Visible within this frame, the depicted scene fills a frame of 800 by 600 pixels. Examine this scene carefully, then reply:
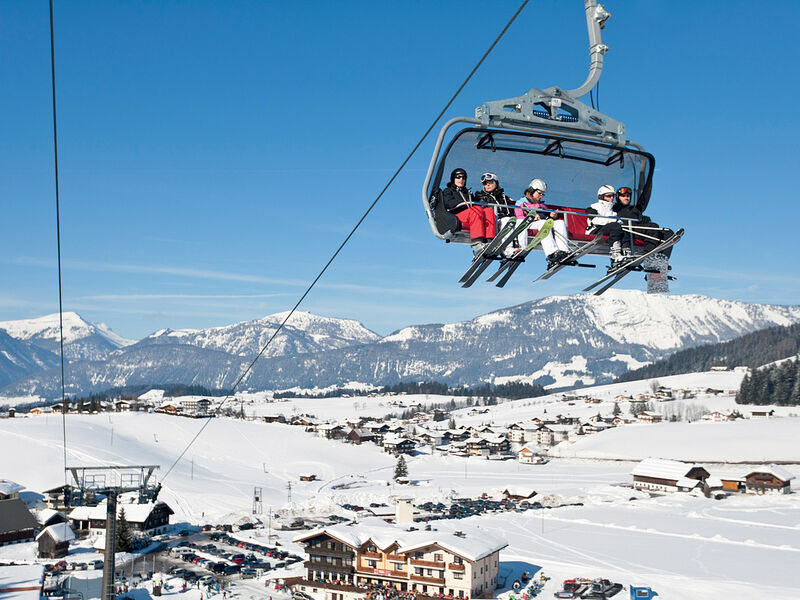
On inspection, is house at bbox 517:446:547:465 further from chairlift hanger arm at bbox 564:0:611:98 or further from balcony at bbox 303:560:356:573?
chairlift hanger arm at bbox 564:0:611:98

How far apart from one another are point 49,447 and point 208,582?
6024 centimetres

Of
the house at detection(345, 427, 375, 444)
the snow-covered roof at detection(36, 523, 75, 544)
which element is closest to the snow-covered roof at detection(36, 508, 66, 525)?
the snow-covered roof at detection(36, 523, 75, 544)

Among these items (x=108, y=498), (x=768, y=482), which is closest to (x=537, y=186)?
(x=108, y=498)

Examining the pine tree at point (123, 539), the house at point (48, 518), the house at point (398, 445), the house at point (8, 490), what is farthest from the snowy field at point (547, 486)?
the pine tree at point (123, 539)

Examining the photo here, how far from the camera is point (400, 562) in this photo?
34.2 m

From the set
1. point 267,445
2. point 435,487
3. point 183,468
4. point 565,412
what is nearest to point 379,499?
point 435,487

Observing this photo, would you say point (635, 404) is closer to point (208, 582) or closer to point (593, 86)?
point (208, 582)

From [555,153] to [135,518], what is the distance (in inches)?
2132

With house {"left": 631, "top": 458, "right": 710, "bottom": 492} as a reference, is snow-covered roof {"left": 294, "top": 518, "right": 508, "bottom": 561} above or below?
above

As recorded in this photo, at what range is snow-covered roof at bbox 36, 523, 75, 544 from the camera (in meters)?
46.1

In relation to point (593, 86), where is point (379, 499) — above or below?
below

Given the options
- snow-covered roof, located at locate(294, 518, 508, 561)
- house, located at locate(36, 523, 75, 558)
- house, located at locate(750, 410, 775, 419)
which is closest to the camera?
snow-covered roof, located at locate(294, 518, 508, 561)

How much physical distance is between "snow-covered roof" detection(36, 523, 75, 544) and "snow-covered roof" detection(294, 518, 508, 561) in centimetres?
2075

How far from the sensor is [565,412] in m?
173
